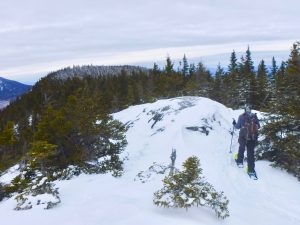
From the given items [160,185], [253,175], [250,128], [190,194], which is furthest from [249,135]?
[190,194]

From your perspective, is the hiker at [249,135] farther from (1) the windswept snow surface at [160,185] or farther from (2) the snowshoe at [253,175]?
(1) the windswept snow surface at [160,185]

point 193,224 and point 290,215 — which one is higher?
point 193,224

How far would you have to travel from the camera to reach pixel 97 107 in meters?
14.6

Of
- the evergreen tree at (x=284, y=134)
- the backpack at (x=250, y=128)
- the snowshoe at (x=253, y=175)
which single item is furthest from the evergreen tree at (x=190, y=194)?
the evergreen tree at (x=284, y=134)

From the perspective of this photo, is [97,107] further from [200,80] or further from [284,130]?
[200,80]

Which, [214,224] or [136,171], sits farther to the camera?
[136,171]

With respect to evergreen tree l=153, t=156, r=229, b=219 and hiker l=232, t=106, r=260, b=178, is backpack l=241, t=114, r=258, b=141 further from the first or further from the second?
evergreen tree l=153, t=156, r=229, b=219

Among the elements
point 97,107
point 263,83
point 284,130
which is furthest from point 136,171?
point 263,83

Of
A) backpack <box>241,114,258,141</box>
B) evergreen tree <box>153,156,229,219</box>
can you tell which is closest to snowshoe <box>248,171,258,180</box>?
backpack <box>241,114,258,141</box>

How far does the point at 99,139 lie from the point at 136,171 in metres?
2.81

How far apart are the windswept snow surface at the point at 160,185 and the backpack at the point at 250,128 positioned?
4.07 ft

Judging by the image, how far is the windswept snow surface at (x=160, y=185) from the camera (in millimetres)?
8289

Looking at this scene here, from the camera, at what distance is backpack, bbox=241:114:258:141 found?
1284cm

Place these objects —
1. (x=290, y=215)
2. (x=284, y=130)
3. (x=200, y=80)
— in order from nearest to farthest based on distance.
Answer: (x=290, y=215) → (x=284, y=130) → (x=200, y=80)
